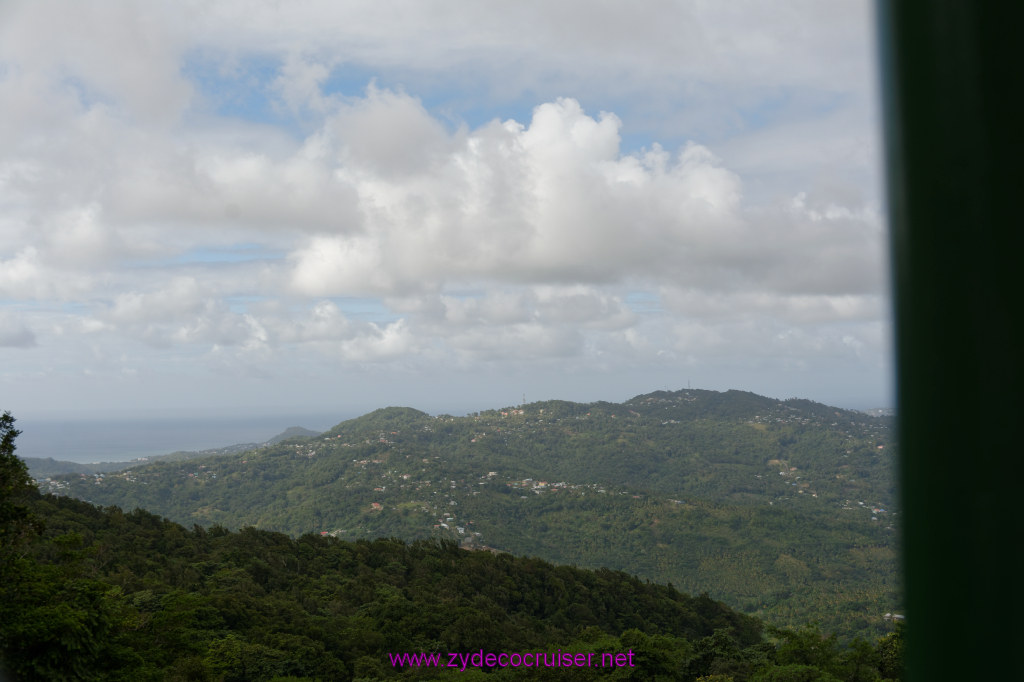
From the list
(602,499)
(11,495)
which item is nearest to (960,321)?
(11,495)

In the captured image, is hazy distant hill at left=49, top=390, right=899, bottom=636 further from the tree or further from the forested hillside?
the tree

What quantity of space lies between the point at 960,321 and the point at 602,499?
4200 inches

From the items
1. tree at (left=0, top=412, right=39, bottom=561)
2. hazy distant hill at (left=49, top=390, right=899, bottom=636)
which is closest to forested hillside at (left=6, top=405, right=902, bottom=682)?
tree at (left=0, top=412, right=39, bottom=561)

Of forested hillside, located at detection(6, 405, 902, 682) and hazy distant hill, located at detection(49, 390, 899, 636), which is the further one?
hazy distant hill, located at detection(49, 390, 899, 636)

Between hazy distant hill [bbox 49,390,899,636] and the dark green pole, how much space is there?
4803 centimetres

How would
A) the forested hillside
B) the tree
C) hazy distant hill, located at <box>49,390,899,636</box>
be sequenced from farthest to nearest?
hazy distant hill, located at <box>49,390,899,636</box> < the forested hillside < the tree

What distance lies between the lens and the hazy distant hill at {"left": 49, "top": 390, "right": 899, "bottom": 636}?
3034 inches

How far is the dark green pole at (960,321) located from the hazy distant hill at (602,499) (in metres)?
48.0

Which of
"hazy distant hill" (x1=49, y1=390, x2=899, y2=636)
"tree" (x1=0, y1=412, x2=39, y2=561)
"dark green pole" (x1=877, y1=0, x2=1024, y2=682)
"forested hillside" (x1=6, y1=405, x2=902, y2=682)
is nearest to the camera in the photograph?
"dark green pole" (x1=877, y1=0, x2=1024, y2=682)

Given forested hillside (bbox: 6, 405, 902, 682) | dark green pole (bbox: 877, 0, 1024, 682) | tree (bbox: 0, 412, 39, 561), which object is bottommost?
forested hillside (bbox: 6, 405, 902, 682)

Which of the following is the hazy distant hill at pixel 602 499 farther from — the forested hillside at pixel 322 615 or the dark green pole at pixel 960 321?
the dark green pole at pixel 960 321

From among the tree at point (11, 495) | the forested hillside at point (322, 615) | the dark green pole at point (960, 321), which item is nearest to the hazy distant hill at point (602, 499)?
the forested hillside at point (322, 615)

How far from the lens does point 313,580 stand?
32.8 meters

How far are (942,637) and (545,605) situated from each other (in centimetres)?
4071
